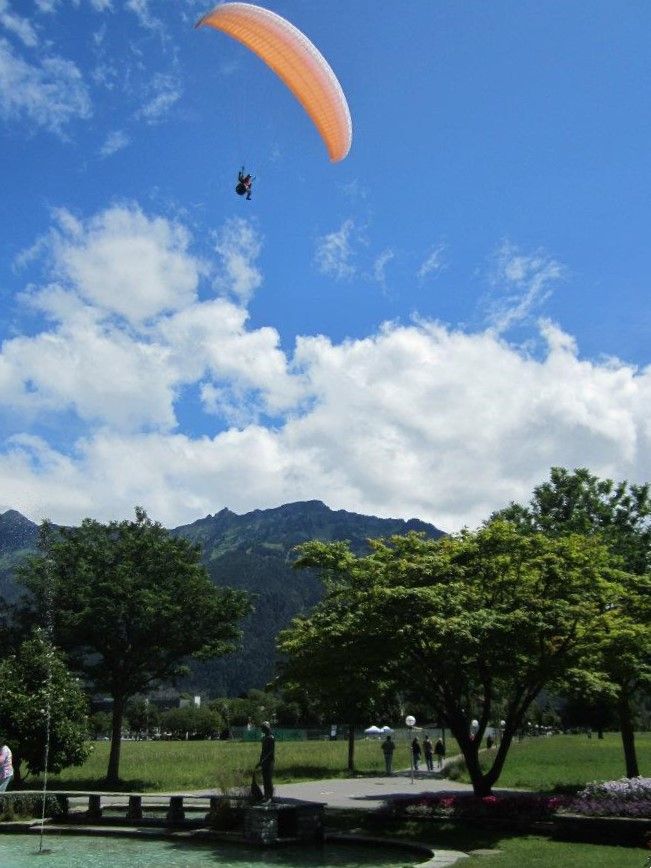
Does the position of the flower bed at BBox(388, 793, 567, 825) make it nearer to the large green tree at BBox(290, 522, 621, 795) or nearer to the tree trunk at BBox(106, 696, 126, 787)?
the large green tree at BBox(290, 522, 621, 795)

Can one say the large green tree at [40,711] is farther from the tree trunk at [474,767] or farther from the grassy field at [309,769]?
the tree trunk at [474,767]

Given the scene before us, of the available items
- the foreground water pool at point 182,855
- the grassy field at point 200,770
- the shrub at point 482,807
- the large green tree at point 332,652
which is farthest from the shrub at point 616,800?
the grassy field at point 200,770

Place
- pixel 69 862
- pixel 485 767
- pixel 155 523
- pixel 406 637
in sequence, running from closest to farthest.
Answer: pixel 69 862, pixel 406 637, pixel 485 767, pixel 155 523

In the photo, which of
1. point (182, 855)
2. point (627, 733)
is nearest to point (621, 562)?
point (627, 733)

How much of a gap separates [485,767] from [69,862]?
82.4ft

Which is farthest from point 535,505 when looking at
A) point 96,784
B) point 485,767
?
point 96,784

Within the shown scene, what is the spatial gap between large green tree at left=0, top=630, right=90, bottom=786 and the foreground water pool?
334 inches

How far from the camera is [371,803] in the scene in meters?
25.4

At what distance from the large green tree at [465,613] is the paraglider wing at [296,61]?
10.9 meters

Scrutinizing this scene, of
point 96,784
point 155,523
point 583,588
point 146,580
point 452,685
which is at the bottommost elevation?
point 96,784

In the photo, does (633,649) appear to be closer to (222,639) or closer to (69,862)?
(69,862)

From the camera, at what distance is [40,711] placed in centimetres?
2789

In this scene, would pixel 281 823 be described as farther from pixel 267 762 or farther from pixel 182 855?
pixel 182 855

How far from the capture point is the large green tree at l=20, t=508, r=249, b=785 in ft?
120
